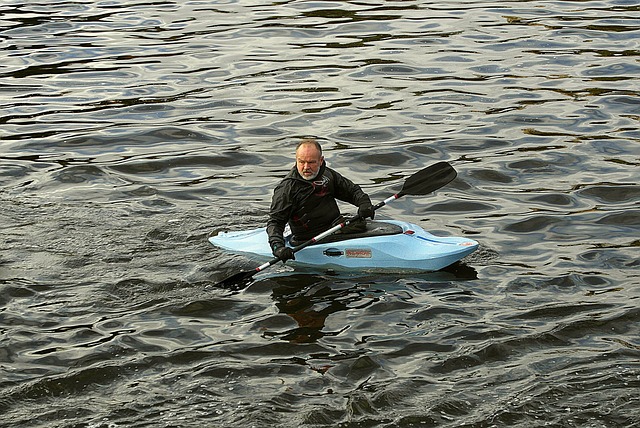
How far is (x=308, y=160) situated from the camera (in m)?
8.46

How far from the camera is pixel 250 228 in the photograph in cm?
972

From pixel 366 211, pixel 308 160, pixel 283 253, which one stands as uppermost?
pixel 308 160

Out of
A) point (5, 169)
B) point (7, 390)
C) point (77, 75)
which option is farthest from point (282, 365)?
point (77, 75)

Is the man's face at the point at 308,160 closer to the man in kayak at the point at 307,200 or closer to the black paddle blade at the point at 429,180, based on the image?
the man in kayak at the point at 307,200

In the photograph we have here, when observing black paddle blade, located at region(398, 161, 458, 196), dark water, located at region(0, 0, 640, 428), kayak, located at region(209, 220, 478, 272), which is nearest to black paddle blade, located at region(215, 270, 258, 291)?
dark water, located at region(0, 0, 640, 428)

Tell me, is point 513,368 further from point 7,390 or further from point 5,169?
point 5,169

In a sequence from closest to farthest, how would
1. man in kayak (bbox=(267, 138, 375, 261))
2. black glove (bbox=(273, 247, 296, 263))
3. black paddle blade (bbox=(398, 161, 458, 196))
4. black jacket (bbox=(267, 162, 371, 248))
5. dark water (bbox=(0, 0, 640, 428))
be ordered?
dark water (bbox=(0, 0, 640, 428)) < black glove (bbox=(273, 247, 296, 263)) < man in kayak (bbox=(267, 138, 375, 261)) < black jacket (bbox=(267, 162, 371, 248)) < black paddle blade (bbox=(398, 161, 458, 196))

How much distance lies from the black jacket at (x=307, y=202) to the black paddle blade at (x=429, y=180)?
559mm

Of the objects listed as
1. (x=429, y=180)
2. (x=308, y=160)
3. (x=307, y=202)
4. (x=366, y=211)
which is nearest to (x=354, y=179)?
(x=429, y=180)

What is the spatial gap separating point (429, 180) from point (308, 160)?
1.23 meters

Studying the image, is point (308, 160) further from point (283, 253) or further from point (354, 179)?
point (354, 179)

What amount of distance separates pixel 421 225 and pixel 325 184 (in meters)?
1.42

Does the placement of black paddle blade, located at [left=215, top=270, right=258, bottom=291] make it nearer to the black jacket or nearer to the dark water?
the dark water

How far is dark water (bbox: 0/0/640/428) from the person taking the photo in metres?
6.88
